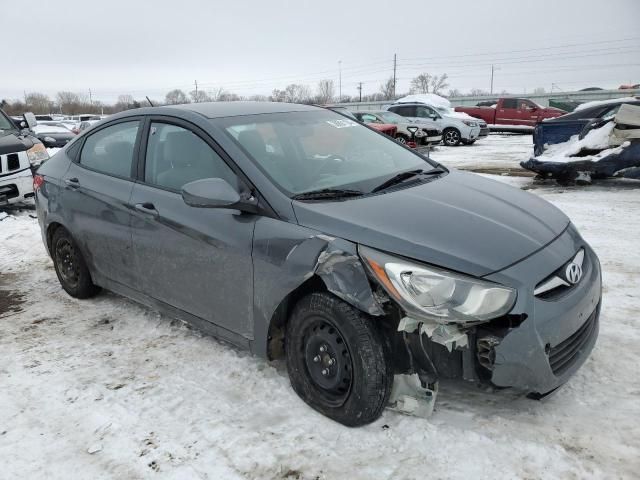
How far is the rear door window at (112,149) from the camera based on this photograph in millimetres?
3719

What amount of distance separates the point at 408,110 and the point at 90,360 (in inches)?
709

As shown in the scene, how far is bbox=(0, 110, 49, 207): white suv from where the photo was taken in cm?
766

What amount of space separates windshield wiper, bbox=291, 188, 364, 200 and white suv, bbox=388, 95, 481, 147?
1709 centimetres

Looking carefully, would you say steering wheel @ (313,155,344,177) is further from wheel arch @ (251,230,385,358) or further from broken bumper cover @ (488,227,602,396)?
broken bumper cover @ (488,227,602,396)

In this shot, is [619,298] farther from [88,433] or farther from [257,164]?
[88,433]

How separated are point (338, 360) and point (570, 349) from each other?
111 centimetres

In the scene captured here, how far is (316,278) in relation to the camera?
2.58 m

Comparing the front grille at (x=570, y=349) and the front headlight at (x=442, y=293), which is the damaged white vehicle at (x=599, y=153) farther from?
the front headlight at (x=442, y=293)

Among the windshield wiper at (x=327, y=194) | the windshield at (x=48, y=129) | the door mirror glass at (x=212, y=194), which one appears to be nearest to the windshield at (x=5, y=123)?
the door mirror glass at (x=212, y=194)

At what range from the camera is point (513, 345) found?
2.22m

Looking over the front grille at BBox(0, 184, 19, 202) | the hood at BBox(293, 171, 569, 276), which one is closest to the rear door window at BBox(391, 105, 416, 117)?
the front grille at BBox(0, 184, 19, 202)

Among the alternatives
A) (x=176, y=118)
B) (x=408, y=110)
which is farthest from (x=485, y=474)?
(x=408, y=110)

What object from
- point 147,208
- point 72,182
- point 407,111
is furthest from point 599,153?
point 407,111

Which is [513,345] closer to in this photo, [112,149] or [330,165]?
[330,165]
